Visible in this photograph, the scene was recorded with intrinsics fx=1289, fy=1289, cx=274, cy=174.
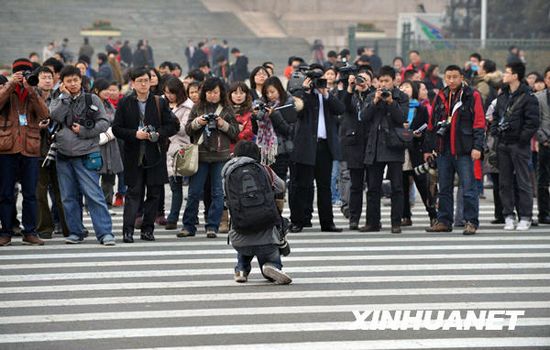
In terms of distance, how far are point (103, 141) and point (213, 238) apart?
1712 mm

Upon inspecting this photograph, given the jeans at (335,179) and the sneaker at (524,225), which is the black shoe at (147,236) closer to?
the jeans at (335,179)

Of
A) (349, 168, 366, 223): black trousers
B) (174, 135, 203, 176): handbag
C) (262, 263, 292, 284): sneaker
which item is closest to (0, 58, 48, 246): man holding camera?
(174, 135, 203, 176): handbag

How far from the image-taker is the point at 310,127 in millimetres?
15367

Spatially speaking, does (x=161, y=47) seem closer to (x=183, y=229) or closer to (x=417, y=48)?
(x=417, y=48)

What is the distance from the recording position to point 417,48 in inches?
1674

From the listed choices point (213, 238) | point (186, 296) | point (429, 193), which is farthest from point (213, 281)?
point (429, 193)

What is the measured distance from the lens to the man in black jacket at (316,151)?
50.3 feet

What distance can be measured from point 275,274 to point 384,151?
4138 millimetres

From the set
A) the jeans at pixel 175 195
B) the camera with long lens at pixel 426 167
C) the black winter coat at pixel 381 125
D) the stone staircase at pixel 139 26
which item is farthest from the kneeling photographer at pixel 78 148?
the stone staircase at pixel 139 26

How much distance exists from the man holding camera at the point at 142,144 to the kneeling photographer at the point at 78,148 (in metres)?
0.28

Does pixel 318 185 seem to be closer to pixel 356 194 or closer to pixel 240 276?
pixel 356 194

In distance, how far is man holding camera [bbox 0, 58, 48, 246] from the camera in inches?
552

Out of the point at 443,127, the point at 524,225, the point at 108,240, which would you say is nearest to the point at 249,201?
the point at 108,240

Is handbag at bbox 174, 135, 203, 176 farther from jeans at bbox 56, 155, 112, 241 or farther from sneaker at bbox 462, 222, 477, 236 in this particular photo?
sneaker at bbox 462, 222, 477, 236
